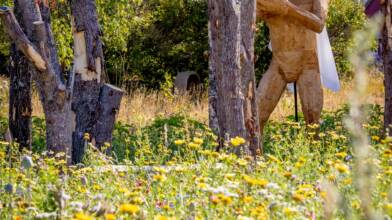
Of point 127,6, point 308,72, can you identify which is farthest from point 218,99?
point 127,6

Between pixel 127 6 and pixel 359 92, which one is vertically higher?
pixel 127 6

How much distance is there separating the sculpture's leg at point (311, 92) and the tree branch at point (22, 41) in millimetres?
3364

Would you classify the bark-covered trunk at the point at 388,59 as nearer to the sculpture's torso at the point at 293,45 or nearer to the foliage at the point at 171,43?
the sculpture's torso at the point at 293,45

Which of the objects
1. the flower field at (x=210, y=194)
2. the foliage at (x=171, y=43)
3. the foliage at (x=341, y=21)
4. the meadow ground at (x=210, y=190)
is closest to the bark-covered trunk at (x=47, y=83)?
the meadow ground at (x=210, y=190)

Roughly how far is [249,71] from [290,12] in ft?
5.22

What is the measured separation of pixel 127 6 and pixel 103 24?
1.94 ft

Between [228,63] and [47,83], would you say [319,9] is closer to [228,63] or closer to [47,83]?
[228,63]

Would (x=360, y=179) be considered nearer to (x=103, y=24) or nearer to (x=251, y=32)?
(x=251, y=32)

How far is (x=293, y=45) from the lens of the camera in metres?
8.72

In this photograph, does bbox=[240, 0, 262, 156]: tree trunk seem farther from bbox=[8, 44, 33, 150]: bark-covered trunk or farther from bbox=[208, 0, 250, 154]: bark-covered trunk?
bbox=[8, 44, 33, 150]: bark-covered trunk

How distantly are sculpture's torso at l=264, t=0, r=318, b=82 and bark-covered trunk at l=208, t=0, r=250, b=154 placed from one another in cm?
198

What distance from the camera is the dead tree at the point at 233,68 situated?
6402mm

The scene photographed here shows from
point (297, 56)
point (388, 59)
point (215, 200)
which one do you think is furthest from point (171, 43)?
point (215, 200)

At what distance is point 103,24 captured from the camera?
14617 mm
